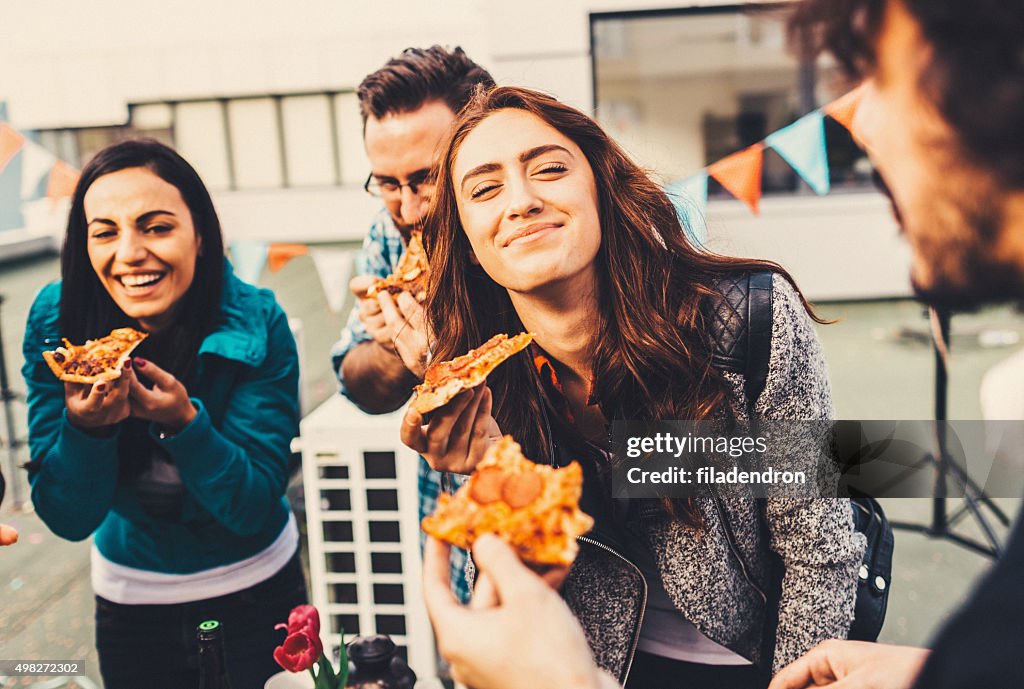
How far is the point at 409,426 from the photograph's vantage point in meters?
1.40

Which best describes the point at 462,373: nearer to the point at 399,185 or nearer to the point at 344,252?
the point at 399,185

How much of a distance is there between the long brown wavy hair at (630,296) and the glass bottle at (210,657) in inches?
24.4

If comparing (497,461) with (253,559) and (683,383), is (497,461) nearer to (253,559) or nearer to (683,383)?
(683,383)

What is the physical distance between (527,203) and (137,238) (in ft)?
3.05

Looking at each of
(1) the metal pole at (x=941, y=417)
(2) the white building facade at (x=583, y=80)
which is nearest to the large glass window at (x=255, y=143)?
(2) the white building facade at (x=583, y=80)

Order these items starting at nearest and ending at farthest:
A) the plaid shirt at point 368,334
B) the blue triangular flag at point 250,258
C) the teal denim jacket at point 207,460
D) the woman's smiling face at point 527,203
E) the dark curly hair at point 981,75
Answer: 1. the dark curly hair at point 981,75
2. the woman's smiling face at point 527,203
3. the teal denim jacket at point 207,460
4. the plaid shirt at point 368,334
5. the blue triangular flag at point 250,258

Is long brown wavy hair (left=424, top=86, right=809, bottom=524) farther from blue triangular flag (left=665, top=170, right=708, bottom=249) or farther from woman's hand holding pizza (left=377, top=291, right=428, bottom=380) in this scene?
woman's hand holding pizza (left=377, top=291, right=428, bottom=380)

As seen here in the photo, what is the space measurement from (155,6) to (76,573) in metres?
3.59

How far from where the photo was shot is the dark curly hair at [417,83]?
6.64ft

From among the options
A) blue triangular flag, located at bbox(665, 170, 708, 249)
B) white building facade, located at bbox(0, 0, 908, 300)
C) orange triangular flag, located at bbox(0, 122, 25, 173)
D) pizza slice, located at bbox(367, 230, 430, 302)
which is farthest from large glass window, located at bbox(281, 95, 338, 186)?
blue triangular flag, located at bbox(665, 170, 708, 249)

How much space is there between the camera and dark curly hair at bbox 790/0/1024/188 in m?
0.78

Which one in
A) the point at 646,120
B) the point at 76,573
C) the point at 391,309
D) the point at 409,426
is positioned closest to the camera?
the point at 409,426

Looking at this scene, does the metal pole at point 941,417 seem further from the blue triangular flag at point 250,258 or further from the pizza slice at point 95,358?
the pizza slice at point 95,358

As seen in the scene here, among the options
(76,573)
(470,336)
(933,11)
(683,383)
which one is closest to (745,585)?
(683,383)
